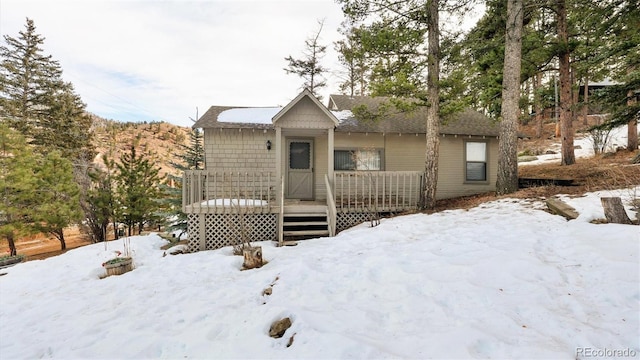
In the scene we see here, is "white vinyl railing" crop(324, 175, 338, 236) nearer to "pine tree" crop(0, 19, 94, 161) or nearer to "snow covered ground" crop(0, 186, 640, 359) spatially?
"snow covered ground" crop(0, 186, 640, 359)

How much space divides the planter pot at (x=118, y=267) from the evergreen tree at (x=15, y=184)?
9448mm

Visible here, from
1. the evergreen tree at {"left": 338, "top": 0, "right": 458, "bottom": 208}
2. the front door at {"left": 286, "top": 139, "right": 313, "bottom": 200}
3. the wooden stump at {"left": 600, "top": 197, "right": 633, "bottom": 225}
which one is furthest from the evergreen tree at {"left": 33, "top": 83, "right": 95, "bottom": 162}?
the wooden stump at {"left": 600, "top": 197, "right": 633, "bottom": 225}

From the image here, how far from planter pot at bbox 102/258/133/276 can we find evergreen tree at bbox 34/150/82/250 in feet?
30.1

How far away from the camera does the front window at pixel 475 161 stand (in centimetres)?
1057

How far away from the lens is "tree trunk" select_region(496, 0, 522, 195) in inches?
310

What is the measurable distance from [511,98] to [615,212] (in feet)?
15.1

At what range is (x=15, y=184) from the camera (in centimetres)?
1087

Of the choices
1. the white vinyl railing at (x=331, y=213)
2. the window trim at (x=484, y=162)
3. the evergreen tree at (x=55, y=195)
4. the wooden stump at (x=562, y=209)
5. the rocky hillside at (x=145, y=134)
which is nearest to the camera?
the wooden stump at (x=562, y=209)

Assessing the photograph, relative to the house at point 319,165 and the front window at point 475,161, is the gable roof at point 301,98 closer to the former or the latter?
the house at point 319,165

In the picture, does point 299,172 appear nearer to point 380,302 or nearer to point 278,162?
point 278,162

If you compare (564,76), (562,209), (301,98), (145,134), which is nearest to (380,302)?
(562,209)

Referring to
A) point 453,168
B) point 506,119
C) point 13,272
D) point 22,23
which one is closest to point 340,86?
point 453,168

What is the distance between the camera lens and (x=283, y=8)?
14531 millimetres

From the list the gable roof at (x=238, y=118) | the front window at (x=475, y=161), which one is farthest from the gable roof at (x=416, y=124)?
the gable roof at (x=238, y=118)
